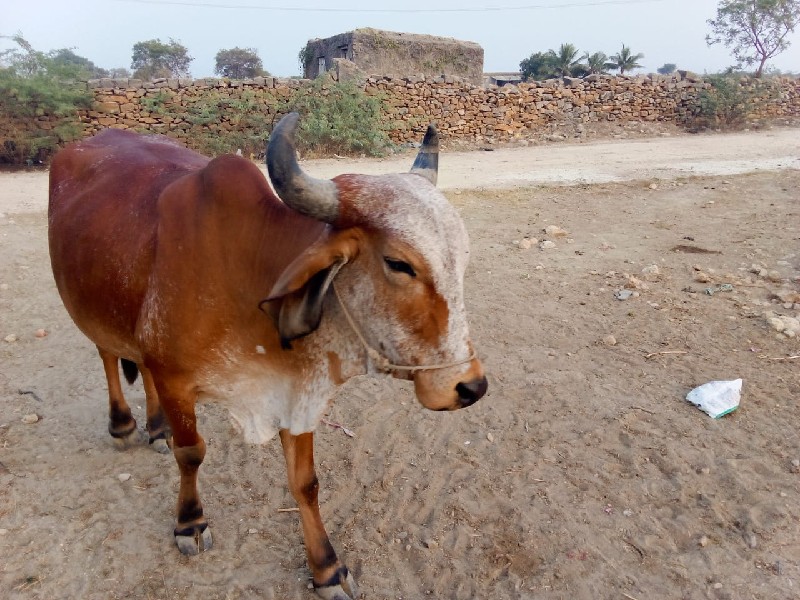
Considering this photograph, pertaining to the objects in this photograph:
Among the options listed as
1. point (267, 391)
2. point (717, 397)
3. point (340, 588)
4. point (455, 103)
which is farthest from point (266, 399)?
point (455, 103)

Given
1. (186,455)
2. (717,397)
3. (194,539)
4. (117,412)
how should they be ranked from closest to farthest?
(186,455) < (194,539) < (117,412) < (717,397)

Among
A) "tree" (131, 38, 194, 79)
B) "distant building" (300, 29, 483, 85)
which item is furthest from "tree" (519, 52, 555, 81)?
"tree" (131, 38, 194, 79)

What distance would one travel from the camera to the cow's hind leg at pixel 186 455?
7.74ft

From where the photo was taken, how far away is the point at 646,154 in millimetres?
13523

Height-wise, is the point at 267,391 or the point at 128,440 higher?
the point at 267,391

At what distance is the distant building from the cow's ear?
16575mm

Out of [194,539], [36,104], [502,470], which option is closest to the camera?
[194,539]

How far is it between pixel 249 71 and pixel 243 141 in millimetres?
27594

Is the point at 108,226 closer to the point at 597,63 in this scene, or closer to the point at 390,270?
the point at 390,270

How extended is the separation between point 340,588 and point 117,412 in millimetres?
1649

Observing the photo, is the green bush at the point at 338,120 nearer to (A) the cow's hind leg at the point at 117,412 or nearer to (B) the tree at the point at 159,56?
(A) the cow's hind leg at the point at 117,412

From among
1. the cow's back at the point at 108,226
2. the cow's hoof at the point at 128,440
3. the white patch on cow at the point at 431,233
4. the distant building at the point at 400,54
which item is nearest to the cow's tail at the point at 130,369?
the cow's hoof at the point at 128,440

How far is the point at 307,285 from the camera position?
1903mm

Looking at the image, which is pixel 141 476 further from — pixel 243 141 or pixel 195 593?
pixel 243 141
